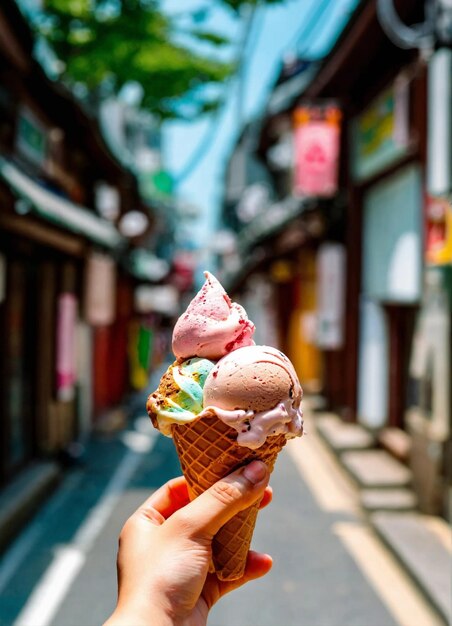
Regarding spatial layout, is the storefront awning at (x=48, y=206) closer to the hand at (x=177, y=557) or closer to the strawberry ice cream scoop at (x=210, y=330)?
the strawberry ice cream scoop at (x=210, y=330)

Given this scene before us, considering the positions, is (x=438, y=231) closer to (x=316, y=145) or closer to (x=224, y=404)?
(x=316, y=145)

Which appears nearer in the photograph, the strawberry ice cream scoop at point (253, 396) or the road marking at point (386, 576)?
Answer: the strawberry ice cream scoop at point (253, 396)

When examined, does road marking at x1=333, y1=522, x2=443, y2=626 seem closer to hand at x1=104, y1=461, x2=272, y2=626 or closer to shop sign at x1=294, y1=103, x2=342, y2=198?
hand at x1=104, y1=461, x2=272, y2=626

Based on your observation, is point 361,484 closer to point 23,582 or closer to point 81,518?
point 81,518

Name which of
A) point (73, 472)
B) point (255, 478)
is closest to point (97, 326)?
point (73, 472)

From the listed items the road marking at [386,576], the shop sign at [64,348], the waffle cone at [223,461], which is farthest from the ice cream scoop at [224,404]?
the shop sign at [64,348]

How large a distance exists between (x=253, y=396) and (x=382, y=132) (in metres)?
9.70

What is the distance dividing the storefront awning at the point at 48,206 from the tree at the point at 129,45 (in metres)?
2.79

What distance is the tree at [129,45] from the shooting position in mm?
10758

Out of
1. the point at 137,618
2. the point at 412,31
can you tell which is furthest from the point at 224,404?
the point at 412,31

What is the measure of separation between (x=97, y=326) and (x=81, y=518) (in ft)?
24.8

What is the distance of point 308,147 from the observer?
12.8m

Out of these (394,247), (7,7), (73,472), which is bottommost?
(73,472)

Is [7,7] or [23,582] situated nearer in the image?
[23,582]
